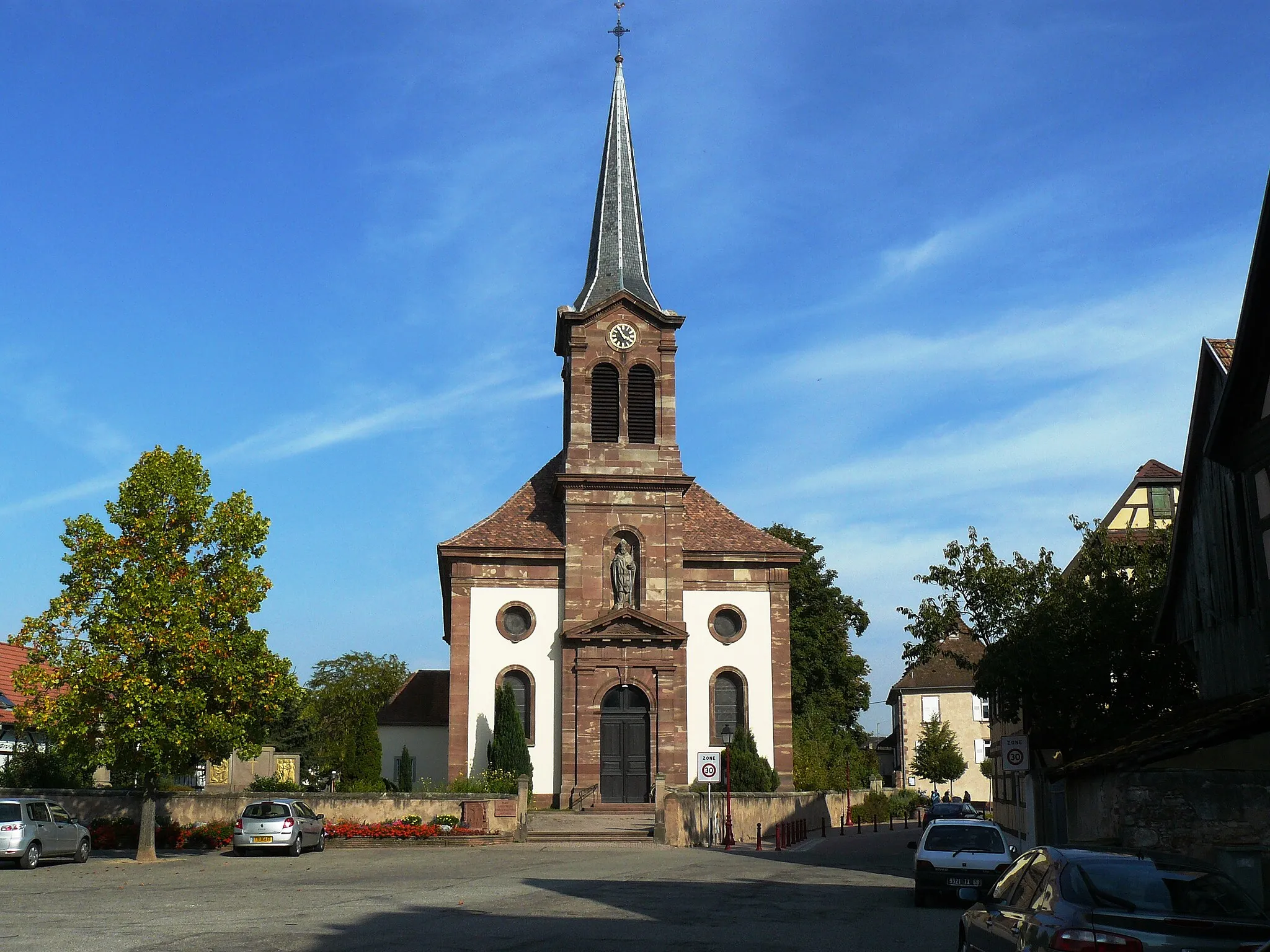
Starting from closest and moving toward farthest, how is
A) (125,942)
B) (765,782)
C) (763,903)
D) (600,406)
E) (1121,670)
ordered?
(125,942)
(763,903)
(1121,670)
(765,782)
(600,406)

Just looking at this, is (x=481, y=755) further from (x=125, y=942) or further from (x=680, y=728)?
(x=125, y=942)

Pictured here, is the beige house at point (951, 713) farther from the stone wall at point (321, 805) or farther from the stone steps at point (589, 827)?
the stone wall at point (321, 805)

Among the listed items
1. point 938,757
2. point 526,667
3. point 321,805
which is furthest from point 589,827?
point 938,757

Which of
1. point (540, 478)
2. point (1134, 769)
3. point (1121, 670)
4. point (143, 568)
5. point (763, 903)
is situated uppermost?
point (540, 478)

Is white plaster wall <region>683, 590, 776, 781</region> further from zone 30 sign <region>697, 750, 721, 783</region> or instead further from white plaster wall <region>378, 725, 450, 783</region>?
white plaster wall <region>378, 725, 450, 783</region>

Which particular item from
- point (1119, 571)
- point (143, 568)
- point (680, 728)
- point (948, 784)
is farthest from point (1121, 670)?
point (948, 784)

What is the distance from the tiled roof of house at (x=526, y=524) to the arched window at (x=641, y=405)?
3.51 meters

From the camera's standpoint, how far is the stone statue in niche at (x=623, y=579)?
138 feet

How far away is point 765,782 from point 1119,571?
39.5ft

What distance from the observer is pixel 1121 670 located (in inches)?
1021

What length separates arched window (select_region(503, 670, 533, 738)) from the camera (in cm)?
4138

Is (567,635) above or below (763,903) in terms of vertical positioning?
above

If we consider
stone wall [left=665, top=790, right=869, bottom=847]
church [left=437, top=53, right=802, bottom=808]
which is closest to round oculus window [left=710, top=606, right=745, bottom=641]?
church [left=437, top=53, right=802, bottom=808]

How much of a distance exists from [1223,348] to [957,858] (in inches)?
385
